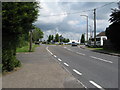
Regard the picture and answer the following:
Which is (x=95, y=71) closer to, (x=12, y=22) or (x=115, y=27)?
(x=12, y=22)

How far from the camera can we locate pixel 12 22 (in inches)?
320

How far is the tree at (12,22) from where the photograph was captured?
26.3 feet

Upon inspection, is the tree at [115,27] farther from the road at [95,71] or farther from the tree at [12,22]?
the tree at [12,22]

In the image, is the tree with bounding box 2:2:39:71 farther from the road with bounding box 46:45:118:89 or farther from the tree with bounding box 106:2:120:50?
the tree with bounding box 106:2:120:50

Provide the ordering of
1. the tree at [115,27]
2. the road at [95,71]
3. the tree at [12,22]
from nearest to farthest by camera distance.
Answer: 1. the road at [95,71]
2. the tree at [12,22]
3. the tree at [115,27]

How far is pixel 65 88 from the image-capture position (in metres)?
5.47

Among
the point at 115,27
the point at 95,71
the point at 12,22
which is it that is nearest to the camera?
the point at 12,22

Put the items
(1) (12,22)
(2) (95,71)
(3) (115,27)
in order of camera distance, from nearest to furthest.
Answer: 1. (1) (12,22)
2. (2) (95,71)
3. (3) (115,27)

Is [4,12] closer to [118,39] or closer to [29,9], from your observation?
[29,9]

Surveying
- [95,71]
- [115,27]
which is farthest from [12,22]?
[115,27]

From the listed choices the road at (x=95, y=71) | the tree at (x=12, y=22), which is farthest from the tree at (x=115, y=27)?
the tree at (x=12, y=22)

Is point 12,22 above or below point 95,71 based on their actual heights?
above

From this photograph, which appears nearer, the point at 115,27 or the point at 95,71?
the point at 95,71

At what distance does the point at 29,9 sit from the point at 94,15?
26.6 m
